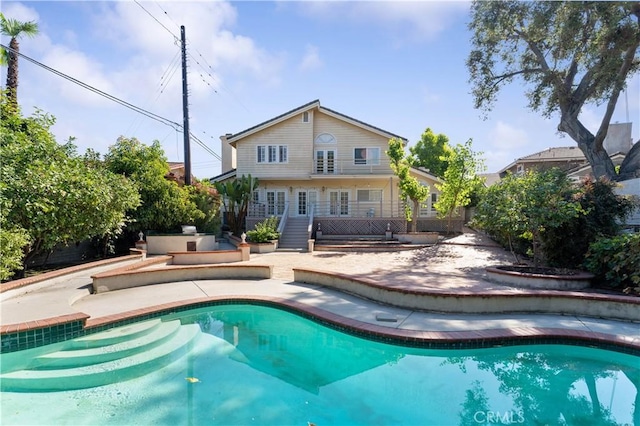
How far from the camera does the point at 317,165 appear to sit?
82.1 feet

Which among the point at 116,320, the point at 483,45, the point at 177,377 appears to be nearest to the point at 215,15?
the point at 116,320

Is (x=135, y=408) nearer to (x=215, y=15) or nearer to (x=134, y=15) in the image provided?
(x=215, y=15)

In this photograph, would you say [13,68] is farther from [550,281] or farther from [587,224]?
[587,224]

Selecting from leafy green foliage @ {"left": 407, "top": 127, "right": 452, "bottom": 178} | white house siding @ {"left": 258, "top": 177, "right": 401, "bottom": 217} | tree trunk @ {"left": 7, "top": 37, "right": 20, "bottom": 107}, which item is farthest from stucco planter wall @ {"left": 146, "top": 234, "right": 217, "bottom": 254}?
leafy green foliage @ {"left": 407, "top": 127, "right": 452, "bottom": 178}

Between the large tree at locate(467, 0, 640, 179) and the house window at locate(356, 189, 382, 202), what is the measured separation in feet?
30.3

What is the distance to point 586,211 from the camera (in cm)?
1030

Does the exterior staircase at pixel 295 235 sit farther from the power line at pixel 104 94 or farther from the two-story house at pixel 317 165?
the power line at pixel 104 94

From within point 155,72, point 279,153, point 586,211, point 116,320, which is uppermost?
point 155,72

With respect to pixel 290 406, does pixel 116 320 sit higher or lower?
higher

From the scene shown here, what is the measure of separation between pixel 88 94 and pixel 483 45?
2240 cm

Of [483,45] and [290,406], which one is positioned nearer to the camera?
[290,406]

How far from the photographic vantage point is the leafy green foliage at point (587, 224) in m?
10.5

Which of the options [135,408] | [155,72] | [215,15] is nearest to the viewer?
[135,408]

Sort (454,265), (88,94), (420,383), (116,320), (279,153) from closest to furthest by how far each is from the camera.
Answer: (420,383)
(116,320)
(454,265)
(88,94)
(279,153)
